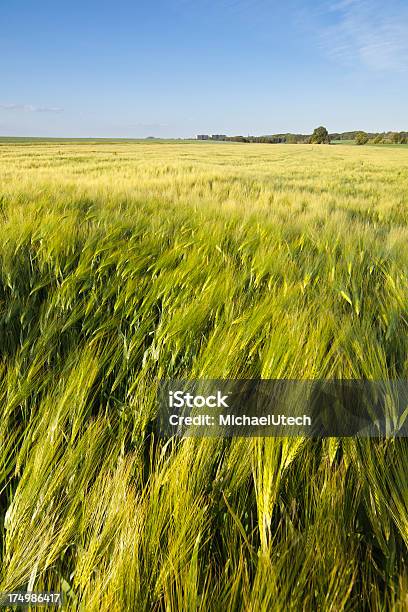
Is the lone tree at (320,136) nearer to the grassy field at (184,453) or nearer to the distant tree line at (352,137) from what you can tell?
the distant tree line at (352,137)

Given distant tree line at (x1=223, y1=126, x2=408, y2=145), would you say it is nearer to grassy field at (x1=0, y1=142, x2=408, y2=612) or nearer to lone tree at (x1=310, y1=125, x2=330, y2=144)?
lone tree at (x1=310, y1=125, x2=330, y2=144)

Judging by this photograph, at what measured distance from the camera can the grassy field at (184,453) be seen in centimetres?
51

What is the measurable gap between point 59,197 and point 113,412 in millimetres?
2429

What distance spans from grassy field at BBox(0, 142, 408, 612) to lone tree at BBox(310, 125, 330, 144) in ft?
298

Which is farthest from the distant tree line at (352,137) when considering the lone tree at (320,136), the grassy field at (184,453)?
the grassy field at (184,453)

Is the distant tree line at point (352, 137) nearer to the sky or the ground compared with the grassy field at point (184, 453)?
nearer to the sky

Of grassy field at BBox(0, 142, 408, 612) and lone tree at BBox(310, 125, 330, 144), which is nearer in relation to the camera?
grassy field at BBox(0, 142, 408, 612)

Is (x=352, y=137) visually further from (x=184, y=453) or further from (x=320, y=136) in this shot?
(x=184, y=453)

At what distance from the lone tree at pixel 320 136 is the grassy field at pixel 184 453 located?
9073 centimetres

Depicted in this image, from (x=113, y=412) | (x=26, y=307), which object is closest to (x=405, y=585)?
(x=113, y=412)

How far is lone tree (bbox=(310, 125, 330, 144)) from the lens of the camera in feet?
262

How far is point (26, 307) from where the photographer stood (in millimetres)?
1254

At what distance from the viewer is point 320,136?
261ft

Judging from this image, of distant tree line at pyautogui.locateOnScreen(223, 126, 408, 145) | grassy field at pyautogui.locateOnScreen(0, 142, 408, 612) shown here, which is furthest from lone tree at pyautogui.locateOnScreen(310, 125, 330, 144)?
grassy field at pyautogui.locateOnScreen(0, 142, 408, 612)
